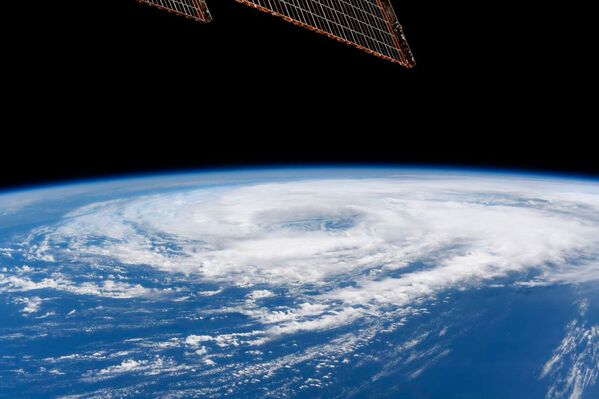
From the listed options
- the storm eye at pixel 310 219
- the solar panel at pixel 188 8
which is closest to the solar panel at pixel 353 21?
the solar panel at pixel 188 8

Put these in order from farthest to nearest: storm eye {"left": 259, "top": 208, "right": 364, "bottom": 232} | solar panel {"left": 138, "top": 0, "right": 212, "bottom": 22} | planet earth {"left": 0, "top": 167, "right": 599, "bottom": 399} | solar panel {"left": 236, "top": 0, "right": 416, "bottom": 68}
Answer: storm eye {"left": 259, "top": 208, "right": 364, "bottom": 232}, planet earth {"left": 0, "top": 167, "right": 599, "bottom": 399}, solar panel {"left": 138, "top": 0, "right": 212, "bottom": 22}, solar panel {"left": 236, "top": 0, "right": 416, "bottom": 68}

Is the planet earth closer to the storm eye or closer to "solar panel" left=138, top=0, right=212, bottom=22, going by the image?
the storm eye

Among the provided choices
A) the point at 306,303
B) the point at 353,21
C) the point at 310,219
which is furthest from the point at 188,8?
the point at 310,219

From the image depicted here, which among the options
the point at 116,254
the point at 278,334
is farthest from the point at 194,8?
the point at 116,254

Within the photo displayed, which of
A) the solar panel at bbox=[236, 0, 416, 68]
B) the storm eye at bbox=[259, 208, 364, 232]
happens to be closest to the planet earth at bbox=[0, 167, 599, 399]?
the storm eye at bbox=[259, 208, 364, 232]

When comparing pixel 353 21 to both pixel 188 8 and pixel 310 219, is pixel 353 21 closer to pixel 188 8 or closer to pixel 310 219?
pixel 188 8

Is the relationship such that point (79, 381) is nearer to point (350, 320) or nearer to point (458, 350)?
point (350, 320)

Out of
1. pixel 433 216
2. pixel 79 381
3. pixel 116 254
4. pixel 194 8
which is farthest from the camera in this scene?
pixel 433 216
